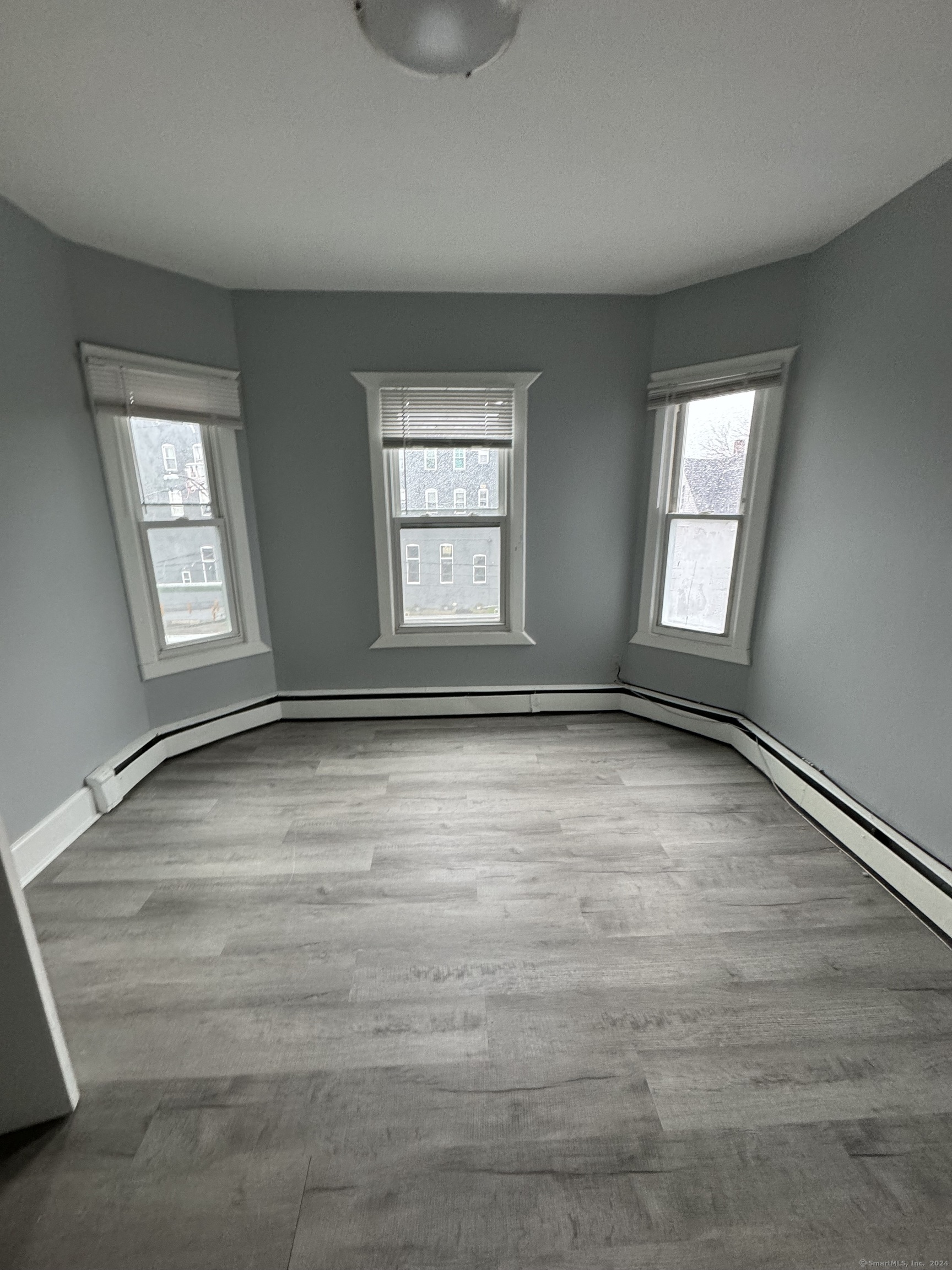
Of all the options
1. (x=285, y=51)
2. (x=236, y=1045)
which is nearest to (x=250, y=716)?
(x=236, y=1045)

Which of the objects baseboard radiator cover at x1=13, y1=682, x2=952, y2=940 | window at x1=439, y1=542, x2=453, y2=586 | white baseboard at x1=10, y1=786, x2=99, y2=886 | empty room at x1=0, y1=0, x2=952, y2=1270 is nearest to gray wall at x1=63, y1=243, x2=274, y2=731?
empty room at x1=0, y1=0, x2=952, y2=1270

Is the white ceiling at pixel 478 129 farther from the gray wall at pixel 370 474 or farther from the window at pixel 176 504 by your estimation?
the window at pixel 176 504

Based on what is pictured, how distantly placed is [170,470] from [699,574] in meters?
3.05

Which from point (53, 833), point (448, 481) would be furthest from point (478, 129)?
point (53, 833)

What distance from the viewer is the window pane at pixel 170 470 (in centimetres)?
267

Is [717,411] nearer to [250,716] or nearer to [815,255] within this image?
[815,255]

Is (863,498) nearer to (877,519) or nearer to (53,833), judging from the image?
(877,519)

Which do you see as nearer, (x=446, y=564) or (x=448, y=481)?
(x=448, y=481)

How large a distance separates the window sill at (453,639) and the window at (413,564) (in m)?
0.33

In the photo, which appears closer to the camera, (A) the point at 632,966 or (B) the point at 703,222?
(A) the point at 632,966

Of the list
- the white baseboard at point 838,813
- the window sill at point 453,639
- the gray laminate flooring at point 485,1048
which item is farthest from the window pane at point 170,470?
the white baseboard at point 838,813

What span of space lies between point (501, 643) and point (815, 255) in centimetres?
250

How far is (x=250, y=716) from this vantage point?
327 centimetres

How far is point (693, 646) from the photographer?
313 centimetres
